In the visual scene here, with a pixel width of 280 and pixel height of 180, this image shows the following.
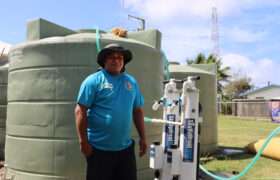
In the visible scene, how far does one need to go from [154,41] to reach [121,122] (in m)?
2.51

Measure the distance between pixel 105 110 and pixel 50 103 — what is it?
158 centimetres

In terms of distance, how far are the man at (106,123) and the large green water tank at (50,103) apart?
1352 mm

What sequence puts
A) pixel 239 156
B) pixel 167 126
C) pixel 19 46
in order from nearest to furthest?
pixel 167 126
pixel 19 46
pixel 239 156

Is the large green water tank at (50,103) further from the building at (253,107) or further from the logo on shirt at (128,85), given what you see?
the building at (253,107)

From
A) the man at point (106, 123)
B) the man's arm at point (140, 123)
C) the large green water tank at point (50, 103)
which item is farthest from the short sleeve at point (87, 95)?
the large green water tank at point (50, 103)

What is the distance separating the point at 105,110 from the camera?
2893 mm

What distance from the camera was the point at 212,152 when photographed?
8070 mm

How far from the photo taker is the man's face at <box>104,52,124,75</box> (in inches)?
119

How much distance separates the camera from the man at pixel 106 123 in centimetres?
284

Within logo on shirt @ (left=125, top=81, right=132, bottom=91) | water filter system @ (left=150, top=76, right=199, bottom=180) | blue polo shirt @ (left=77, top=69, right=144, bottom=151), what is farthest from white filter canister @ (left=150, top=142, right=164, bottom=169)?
logo on shirt @ (left=125, top=81, right=132, bottom=91)

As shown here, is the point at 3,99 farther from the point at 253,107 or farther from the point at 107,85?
the point at 253,107

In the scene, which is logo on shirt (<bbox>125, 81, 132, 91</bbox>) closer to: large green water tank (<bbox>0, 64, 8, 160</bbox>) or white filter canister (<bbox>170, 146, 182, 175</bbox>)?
white filter canister (<bbox>170, 146, 182, 175</bbox>)

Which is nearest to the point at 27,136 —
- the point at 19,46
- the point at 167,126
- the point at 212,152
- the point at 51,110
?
the point at 51,110

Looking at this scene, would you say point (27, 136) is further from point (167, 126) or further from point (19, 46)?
point (167, 126)
